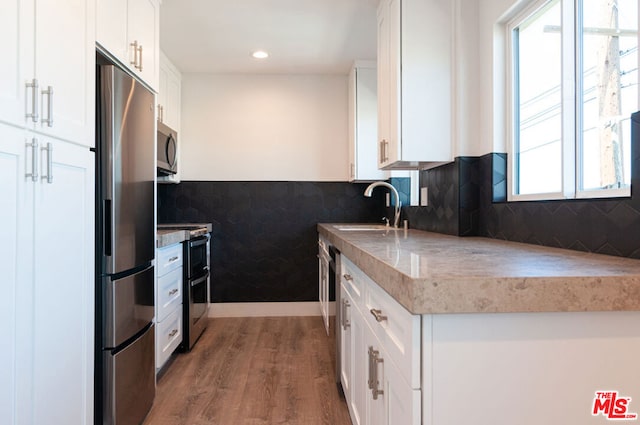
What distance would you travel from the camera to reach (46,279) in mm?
1292

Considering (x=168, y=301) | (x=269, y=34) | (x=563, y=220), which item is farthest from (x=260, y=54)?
(x=563, y=220)

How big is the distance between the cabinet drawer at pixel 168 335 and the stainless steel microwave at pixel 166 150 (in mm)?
1121

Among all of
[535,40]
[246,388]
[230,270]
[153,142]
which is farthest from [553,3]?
[230,270]

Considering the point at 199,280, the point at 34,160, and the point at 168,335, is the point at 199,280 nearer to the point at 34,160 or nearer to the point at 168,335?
the point at 168,335

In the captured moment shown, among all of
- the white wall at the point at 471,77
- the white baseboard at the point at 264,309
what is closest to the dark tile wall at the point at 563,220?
the white wall at the point at 471,77

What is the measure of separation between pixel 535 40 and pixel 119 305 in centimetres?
214

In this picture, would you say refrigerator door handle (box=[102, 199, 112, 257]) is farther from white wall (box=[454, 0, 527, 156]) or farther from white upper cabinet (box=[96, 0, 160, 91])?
white wall (box=[454, 0, 527, 156])

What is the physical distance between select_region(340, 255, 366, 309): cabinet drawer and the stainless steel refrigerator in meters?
0.96

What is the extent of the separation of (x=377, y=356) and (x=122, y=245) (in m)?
1.15

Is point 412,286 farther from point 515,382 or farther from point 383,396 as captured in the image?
point 383,396

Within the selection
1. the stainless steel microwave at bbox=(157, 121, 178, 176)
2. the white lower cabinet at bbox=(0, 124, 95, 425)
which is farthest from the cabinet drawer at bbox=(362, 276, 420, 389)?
the stainless steel microwave at bbox=(157, 121, 178, 176)

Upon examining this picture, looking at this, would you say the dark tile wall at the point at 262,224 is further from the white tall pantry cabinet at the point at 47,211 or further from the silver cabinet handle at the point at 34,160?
the silver cabinet handle at the point at 34,160

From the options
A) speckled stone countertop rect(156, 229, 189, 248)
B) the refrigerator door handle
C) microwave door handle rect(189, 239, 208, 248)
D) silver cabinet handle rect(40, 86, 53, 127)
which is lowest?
microwave door handle rect(189, 239, 208, 248)

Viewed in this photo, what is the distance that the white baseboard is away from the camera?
13.1 feet
